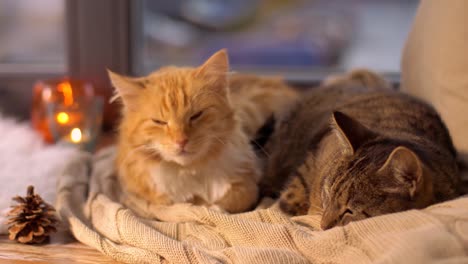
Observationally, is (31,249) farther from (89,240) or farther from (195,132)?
(195,132)

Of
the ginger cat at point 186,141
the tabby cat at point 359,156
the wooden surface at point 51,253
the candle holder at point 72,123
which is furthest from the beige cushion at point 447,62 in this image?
the candle holder at point 72,123

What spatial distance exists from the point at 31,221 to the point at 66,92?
0.99 metres

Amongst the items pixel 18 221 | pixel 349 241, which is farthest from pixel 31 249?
pixel 349 241

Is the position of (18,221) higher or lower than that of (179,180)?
lower

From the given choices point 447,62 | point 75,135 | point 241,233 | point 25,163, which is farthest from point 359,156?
point 75,135

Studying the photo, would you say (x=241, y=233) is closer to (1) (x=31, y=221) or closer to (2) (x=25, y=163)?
(1) (x=31, y=221)

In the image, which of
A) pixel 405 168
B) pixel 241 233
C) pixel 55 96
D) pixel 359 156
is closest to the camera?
pixel 405 168

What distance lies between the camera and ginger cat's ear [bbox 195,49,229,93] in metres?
1.71

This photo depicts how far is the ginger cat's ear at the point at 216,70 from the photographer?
171 cm

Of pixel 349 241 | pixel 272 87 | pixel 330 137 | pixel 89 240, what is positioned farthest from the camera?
pixel 272 87

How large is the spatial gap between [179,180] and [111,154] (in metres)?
0.61

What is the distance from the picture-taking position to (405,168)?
1.22m

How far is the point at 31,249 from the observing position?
5.23 ft

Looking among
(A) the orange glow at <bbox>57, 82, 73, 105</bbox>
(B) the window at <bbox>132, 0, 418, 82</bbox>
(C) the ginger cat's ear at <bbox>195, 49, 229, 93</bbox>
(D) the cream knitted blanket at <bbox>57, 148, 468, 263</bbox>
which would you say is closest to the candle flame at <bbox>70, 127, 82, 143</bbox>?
(A) the orange glow at <bbox>57, 82, 73, 105</bbox>
